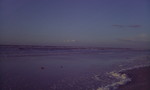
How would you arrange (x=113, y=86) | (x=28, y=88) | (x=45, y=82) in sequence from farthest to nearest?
(x=45, y=82) → (x=113, y=86) → (x=28, y=88)

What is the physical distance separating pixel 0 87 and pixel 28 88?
69 cm

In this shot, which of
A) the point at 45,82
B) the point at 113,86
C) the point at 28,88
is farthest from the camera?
the point at 45,82

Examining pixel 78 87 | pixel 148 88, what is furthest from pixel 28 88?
pixel 148 88

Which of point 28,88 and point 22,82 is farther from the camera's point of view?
point 22,82

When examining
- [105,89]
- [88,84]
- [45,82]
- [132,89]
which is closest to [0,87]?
[45,82]

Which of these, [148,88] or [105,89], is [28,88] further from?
[148,88]

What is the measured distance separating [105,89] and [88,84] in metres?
0.57

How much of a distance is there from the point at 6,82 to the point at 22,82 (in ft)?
1.34

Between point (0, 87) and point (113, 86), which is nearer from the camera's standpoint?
point (0, 87)

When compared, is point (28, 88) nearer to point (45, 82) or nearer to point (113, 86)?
point (45, 82)

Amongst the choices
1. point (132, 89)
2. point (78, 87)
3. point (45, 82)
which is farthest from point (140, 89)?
point (45, 82)

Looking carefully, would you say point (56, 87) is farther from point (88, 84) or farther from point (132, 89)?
point (132, 89)

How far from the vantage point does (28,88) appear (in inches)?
155

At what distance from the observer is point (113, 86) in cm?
432
